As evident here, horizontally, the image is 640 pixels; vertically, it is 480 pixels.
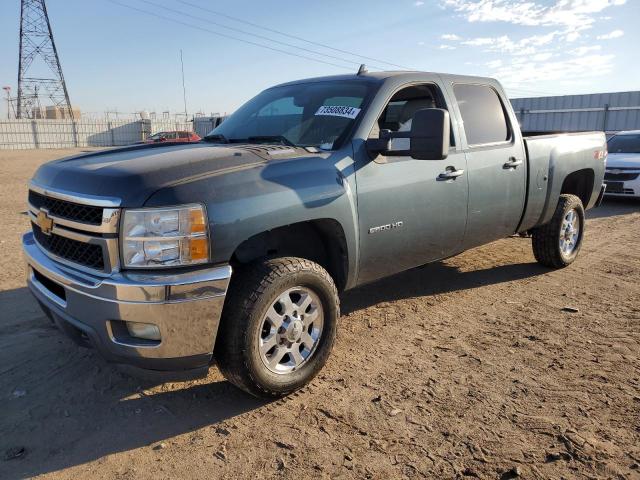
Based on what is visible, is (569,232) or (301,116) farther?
(569,232)

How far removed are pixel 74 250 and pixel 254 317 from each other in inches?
42.3

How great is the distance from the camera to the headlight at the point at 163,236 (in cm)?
247

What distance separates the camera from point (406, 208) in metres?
3.58

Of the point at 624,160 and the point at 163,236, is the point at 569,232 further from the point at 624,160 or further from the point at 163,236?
the point at 624,160

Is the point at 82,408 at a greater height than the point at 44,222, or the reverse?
the point at 44,222

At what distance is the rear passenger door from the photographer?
4195mm

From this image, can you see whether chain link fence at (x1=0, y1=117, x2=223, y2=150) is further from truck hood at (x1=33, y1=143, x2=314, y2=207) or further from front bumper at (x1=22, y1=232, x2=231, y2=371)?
front bumper at (x1=22, y1=232, x2=231, y2=371)

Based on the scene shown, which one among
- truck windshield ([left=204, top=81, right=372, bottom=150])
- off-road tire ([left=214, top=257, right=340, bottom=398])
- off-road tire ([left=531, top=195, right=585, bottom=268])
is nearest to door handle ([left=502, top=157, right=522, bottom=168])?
off-road tire ([left=531, top=195, right=585, bottom=268])

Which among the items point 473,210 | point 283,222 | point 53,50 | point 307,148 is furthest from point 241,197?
point 53,50

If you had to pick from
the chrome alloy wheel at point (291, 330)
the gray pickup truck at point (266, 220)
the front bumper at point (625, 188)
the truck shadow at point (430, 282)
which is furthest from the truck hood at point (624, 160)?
the chrome alloy wheel at point (291, 330)

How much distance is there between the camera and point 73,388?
3.15m

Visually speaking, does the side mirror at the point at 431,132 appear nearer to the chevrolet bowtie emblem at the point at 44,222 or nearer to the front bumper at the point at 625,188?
the chevrolet bowtie emblem at the point at 44,222

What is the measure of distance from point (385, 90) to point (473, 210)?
1.27 meters

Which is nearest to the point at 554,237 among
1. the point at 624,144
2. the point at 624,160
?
the point at 624,160
